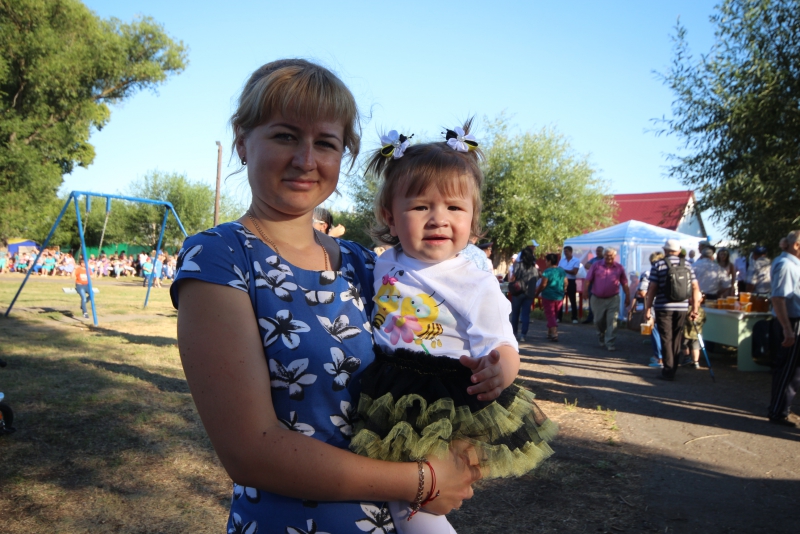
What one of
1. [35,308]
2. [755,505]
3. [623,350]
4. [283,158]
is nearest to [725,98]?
[623,350]

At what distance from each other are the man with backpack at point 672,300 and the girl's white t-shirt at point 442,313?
7.77 m

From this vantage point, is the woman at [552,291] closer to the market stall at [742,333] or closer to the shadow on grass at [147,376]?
the market stall at [742,333]

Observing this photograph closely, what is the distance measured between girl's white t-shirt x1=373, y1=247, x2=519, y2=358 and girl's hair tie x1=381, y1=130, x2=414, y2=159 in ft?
1.57

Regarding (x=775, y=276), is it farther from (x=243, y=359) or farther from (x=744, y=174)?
(x=243, y=359)

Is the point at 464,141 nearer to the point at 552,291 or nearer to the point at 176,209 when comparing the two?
the point at 552,291

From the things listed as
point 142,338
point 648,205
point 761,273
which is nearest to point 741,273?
point 761,273

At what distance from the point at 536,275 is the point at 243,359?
1146cm

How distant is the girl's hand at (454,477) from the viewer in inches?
55.9

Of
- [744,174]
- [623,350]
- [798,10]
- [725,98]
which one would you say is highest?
[798,10]

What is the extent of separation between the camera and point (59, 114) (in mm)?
22297

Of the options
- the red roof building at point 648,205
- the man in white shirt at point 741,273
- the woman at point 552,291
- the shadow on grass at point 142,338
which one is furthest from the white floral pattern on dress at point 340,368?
the red roof building at point 648,205

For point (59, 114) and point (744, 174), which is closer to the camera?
point (744, 174)

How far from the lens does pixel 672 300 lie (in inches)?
341

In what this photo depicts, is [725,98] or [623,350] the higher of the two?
[725,98]
